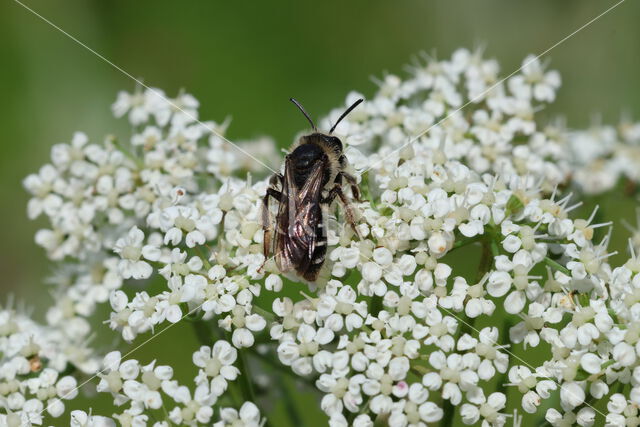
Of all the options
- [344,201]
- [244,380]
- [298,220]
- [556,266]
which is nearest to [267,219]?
[298,220]

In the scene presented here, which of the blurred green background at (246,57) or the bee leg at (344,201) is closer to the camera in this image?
the bee leg at (344,201)

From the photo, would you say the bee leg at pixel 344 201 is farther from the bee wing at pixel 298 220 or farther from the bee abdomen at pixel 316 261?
the bee abdomen at pixel 316 261

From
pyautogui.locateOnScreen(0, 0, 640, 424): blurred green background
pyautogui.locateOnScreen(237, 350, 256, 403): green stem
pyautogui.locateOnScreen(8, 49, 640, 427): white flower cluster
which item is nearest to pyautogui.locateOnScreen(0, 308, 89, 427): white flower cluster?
pyautogui.locateOnScreen(8, 49, 640, 427): white flower cluster

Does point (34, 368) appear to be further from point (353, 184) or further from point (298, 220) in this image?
point (353, 184)

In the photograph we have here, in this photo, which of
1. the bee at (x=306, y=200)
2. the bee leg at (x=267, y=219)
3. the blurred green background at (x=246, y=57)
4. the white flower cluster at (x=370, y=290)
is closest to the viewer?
the white flower cluster at (x=370, y=290)

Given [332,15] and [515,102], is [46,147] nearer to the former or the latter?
[332,15]

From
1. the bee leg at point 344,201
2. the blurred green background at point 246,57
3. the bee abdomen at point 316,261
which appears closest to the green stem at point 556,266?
the bee leg at point 344,201

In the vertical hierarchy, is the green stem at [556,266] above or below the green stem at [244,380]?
below

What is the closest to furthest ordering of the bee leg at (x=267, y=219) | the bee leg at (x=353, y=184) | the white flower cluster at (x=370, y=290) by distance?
the white flower cluster at (x=370, y=290)
the bee leg at (x=267, y=219)
the bee leg at (x=353, y=184)
